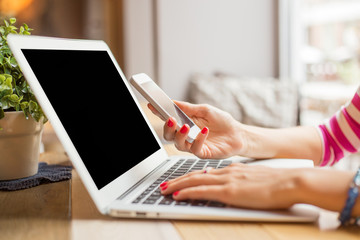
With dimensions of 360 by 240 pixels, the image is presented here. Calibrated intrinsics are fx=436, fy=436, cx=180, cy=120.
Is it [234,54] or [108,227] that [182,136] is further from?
[234,54]

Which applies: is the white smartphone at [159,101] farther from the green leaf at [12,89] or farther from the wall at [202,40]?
the wall at [202,40]

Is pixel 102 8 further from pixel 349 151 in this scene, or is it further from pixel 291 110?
pixel 349 151

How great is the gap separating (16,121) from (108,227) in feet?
1.11

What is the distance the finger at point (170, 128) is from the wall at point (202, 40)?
1.98m

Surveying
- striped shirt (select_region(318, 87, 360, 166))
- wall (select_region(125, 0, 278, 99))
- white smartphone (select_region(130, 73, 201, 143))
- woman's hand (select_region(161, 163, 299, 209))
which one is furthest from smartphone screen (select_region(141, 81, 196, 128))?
wall (select_region(125, 0, 278, 99))

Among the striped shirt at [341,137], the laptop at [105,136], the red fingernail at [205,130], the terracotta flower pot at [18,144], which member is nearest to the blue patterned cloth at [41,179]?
the terracotta flower pot at [18,144]

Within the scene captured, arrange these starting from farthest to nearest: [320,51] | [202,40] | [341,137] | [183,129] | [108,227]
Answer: [320,51] < [202,40] < [341,137] < [183,129] < [108,227]

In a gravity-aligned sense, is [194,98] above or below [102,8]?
below

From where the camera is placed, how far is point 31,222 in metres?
0.60

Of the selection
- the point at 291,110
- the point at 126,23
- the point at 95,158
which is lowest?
the point at 291,110

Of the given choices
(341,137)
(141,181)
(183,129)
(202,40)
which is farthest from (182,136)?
(202,40)

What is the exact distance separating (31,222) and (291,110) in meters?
2.10

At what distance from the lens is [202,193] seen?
59 cm

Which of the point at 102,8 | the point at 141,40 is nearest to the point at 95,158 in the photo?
the point at 141,40
